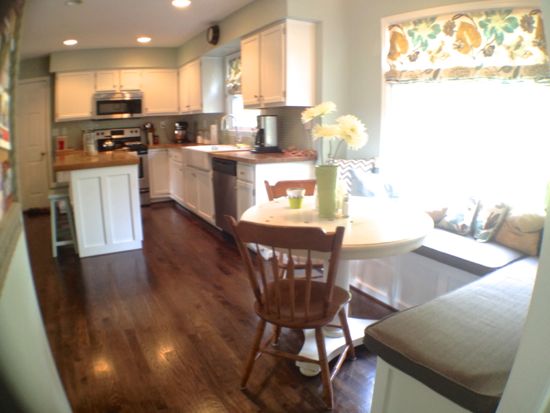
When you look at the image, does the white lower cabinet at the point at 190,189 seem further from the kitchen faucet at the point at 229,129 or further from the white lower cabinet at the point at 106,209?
the white lower cabinet at the point at 106,209

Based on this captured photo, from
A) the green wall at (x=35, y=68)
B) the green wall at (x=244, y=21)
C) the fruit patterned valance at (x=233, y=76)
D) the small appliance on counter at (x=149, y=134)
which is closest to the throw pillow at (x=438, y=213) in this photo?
the green wall at (x=244, y=21)

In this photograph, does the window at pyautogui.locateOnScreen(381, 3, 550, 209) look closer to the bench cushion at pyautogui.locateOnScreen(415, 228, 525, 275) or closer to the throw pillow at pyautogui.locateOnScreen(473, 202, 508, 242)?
the throw pillow at pyautogui.locateOnScreen(473, 202, 508, 242)

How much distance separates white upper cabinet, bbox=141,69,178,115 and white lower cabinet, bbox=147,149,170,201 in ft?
2.38

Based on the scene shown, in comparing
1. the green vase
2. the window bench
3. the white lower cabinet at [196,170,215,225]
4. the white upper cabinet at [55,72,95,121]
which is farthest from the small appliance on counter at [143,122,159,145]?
the green vase

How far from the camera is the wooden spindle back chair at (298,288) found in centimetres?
162

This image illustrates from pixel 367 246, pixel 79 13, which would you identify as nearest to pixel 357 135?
pixel 367 246

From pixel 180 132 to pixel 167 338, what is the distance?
4767mm

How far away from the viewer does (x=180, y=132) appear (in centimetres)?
664

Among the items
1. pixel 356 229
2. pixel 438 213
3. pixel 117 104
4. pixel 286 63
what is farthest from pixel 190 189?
pixel 356 229

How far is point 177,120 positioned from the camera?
6.98 m

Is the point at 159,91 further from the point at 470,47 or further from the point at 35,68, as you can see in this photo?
the point at 470,47

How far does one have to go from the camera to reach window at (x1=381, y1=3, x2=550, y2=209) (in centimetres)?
252

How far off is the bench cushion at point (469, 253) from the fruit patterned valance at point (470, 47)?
1055 mm

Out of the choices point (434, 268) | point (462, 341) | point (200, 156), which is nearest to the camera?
point (462, 341)
